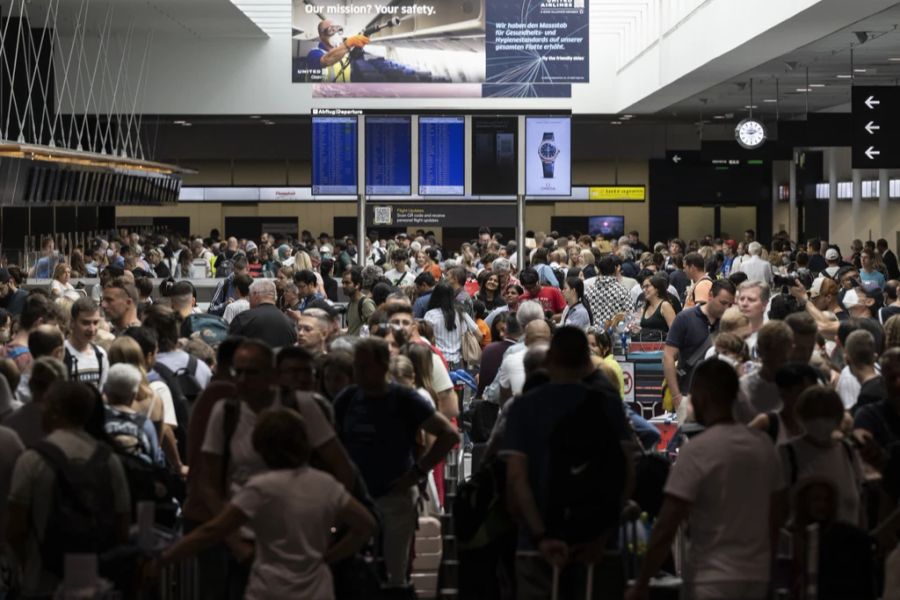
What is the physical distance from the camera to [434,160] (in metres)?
21.5

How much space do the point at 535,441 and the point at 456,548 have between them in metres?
1.02

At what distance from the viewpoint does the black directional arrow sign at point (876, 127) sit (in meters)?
18.5

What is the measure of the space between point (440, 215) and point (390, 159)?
105 centimetres

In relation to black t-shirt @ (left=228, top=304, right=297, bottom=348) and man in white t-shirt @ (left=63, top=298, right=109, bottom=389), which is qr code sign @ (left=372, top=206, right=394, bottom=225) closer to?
black t-shirt @ (left=228, top=304, right=297, bottom=348)

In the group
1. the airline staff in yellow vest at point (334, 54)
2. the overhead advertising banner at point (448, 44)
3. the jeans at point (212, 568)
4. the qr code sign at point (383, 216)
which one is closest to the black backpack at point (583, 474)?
the jeans at point (212, 568)

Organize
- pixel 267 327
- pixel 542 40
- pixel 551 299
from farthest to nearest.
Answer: pixel 542 40 → pixel 551 299 → pixel 267 327

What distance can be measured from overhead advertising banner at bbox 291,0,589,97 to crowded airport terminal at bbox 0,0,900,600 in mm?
52

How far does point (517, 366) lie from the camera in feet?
31.7

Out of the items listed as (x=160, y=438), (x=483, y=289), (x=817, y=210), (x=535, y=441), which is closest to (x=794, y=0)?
(x=483, y=289)

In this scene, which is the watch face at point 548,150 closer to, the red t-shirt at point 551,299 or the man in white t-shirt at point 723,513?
the red t-shirt at point 551,299

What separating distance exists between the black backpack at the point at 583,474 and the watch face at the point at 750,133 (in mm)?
21283

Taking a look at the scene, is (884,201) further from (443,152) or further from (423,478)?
(423,478)

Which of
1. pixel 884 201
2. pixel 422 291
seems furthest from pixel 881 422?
pixel 884 201

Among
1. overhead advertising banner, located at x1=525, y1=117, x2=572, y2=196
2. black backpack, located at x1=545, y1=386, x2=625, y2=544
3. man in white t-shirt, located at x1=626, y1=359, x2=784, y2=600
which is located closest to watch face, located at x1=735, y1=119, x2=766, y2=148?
overhead advertising banner, located at x1=525, y1=117, x2=572, y2=196
